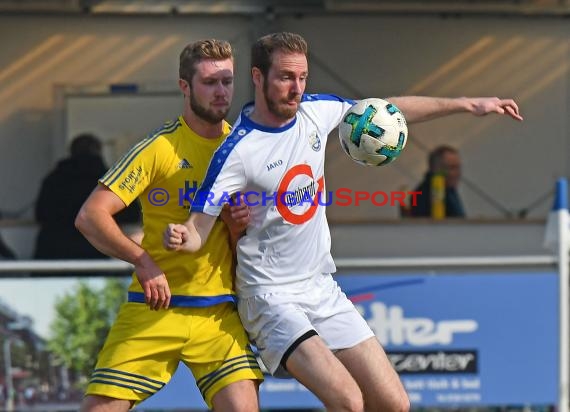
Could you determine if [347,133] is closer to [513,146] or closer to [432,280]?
[432,280]

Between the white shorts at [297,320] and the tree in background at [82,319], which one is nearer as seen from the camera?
the white shorts at [297,320]

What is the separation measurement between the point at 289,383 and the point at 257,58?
360cm

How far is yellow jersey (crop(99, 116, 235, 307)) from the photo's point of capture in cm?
600

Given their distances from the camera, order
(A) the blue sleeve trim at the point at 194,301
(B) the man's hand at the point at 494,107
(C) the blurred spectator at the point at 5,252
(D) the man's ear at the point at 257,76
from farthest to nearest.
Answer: (C) the blurred spectator at the point at 5,252, (B) the man's hand at the point at 494,107, (A) the blue sleeve trim at the point at 194,301, (D) the man's ear at the point at 257,76

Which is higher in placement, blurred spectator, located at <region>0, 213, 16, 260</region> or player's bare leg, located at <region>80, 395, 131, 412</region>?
blurred spectator, located at <region>0, 213, 16, 260</region>

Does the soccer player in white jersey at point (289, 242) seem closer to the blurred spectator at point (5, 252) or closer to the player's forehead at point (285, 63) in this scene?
the player's forehead at point (285, 63)

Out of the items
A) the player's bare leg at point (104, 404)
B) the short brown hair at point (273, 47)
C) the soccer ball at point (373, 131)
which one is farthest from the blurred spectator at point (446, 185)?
the player's bare leg at point (104, 404)

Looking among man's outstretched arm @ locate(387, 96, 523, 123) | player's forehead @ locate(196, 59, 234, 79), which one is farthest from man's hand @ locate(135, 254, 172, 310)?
man's outstretched arm @ locate(387, 96, 523, 123)

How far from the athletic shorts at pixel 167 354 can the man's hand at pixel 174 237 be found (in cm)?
54

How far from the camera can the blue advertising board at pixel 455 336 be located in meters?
8.83

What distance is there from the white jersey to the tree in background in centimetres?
292

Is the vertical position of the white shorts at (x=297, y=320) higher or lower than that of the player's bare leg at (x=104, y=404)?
higher

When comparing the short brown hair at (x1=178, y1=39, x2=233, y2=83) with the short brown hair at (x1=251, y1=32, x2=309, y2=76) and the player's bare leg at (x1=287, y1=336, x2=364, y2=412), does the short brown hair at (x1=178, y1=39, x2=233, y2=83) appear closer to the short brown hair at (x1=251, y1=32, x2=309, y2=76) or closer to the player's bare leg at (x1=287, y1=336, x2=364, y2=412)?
the short brown hair at (x1=251, y1=32, x2=309, y2=76)

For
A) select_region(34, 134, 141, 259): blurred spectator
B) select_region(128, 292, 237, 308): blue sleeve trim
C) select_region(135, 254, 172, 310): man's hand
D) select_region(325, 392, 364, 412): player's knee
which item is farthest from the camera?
select_region(34, 134, 141, 259): blurred spectator
